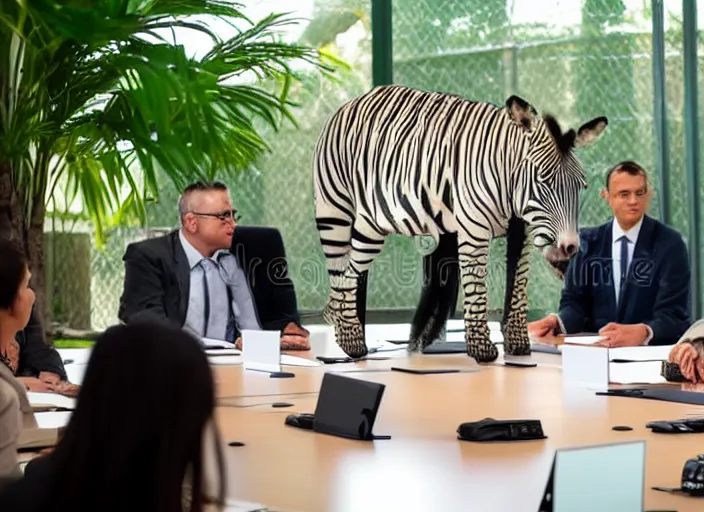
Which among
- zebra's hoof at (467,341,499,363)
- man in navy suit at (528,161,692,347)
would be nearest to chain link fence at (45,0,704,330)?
man in navy suit at (528,161,692,347)

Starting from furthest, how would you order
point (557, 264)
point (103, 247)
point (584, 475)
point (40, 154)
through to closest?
point (103, 247) → point (40, 154) → point (557, 264) → point (584, 475)

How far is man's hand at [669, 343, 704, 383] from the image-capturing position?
3.89 meters

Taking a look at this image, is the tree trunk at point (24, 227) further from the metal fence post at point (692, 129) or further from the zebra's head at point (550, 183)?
the metal fence post at point (692, 129)

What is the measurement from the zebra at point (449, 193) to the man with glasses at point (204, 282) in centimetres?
53

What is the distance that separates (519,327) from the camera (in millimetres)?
4809

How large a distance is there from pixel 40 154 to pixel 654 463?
3.22 meters

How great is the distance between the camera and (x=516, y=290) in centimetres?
470

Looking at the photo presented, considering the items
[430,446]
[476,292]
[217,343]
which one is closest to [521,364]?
[476,292]

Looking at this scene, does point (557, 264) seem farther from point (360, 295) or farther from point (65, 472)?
point (65, 472)

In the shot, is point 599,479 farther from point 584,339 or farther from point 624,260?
point 624,260

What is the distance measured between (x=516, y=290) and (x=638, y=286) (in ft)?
2.34

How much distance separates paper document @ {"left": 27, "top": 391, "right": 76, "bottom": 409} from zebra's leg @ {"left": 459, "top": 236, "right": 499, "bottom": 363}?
Answer: 5.09ft

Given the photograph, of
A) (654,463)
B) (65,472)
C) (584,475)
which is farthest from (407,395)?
(65,472)

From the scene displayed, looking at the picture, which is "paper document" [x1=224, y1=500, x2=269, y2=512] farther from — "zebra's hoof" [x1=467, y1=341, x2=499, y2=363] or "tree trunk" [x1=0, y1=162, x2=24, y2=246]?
"tree trunk" [x1=0, y1=162, x2=24, y2=246]
